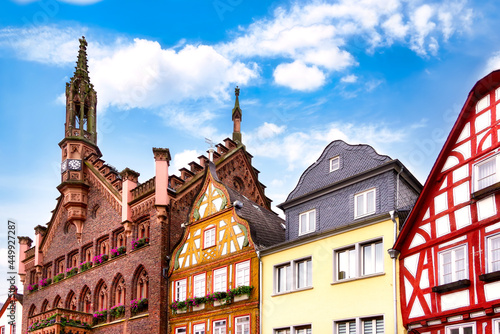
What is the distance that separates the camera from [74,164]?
49.7m

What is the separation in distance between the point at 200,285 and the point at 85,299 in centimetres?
1331

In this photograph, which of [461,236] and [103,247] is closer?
[461,236]

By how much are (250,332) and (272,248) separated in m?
4.10

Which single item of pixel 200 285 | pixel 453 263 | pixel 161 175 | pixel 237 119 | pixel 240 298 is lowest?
pixel 240 298

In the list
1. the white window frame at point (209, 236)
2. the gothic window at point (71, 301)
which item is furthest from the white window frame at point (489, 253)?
the gothic window at point (71, 301)

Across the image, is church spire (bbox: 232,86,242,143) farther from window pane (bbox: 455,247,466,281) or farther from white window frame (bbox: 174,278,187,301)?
window pane (bbox: 455,247,466,281)

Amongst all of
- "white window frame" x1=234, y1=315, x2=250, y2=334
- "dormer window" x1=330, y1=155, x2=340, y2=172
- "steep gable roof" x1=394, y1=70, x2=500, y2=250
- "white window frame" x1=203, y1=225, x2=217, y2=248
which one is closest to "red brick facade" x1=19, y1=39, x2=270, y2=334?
"white window frame" x1=203, y1=225, x2=217, y2=248

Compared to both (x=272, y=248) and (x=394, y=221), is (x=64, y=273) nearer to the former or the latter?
(x=272, y=248)

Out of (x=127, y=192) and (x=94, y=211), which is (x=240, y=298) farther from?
(x=94, y=211)

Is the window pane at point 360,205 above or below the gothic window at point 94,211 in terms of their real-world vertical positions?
below

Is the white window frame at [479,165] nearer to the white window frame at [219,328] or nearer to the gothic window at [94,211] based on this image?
the white window frame at [219,328]

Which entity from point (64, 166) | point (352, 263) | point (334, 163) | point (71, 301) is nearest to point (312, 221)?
point (334, 163)

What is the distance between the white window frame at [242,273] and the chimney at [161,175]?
25.2 feet

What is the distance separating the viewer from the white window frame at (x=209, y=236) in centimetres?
3666
